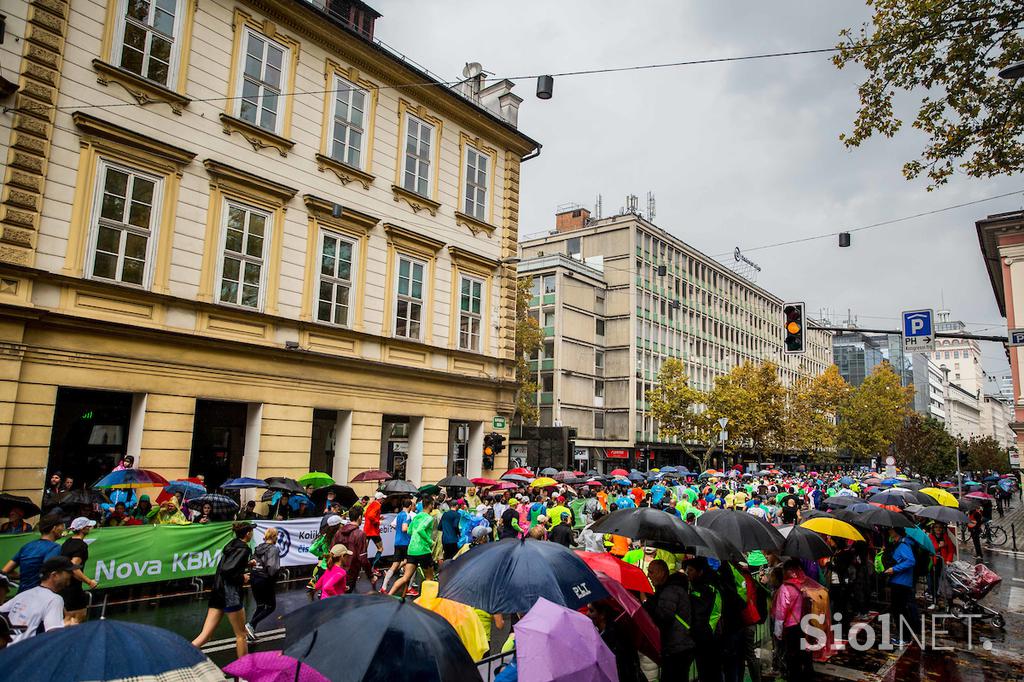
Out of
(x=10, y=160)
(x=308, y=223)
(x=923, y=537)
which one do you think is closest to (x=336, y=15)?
(x=308, y=223)

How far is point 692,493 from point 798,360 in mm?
73697

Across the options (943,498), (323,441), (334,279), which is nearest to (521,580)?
(943,498)

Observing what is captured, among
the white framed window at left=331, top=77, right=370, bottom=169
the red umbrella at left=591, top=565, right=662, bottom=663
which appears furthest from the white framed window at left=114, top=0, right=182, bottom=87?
the red umbrella at left=591, top=565, right=662, bottom=663

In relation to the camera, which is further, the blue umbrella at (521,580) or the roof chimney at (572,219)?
the roof chimney at (572,219)

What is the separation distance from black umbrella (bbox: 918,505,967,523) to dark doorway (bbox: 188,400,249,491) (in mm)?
16334

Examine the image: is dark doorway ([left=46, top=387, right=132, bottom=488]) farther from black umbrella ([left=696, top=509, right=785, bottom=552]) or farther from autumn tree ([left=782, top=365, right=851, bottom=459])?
autumn tree ([left=782, top=365, right=851, bottom=459])

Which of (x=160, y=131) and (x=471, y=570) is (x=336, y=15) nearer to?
(x=160, y=131)

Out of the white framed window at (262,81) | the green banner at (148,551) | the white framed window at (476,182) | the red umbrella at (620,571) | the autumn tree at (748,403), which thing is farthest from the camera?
the autumn tree at (748,403)

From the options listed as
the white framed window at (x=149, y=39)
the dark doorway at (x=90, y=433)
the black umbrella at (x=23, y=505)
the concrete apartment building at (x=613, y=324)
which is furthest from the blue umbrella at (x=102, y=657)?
the concrete apartment building at (x=613, y=324)

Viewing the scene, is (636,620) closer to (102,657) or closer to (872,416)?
(102,657)

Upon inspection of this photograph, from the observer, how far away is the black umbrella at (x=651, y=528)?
6895mm

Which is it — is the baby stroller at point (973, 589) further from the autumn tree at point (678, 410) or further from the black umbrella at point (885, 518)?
the autumn tree at point (678, 410)

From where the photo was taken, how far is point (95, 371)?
46.8 ft

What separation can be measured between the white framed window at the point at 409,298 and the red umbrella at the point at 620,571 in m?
14.7
